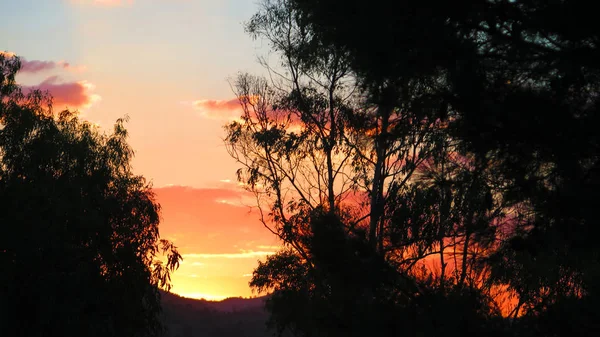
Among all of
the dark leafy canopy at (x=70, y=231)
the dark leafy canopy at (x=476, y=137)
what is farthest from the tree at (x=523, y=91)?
the dark leafy canopy at (x=70, y=231)

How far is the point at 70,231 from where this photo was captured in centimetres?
2162

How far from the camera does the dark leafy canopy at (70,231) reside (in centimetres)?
1977

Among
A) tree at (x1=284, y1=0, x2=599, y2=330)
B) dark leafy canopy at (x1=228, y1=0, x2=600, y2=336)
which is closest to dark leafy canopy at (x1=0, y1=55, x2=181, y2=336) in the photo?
dark leafy canopy at (x1=228, y1=0, x2=600, y2=336)

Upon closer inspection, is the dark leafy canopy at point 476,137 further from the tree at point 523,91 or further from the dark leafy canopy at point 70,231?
the dark leafy canopy at point 70,231

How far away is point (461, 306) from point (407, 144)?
2015 mm

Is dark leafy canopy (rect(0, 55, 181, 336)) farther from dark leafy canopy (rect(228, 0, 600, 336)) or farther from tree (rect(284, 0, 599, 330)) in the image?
tree (rect(284, 0, 599, 330))

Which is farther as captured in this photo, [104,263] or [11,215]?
[104,263]

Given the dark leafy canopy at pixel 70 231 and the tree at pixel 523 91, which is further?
the dark leafy canopy at pixel 70 231

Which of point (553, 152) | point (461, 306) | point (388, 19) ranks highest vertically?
point (388, 19)

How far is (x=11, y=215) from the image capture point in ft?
67.2

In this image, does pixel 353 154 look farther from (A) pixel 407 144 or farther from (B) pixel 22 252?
(A) pixel 407 144

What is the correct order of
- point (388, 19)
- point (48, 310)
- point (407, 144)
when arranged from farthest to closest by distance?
1. point (48, 310)
2. point (407, 144)
3. point (388, 19)

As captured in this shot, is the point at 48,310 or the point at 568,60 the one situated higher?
the point at 568,60

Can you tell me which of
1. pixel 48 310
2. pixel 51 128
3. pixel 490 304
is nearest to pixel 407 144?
pixel 490 304
